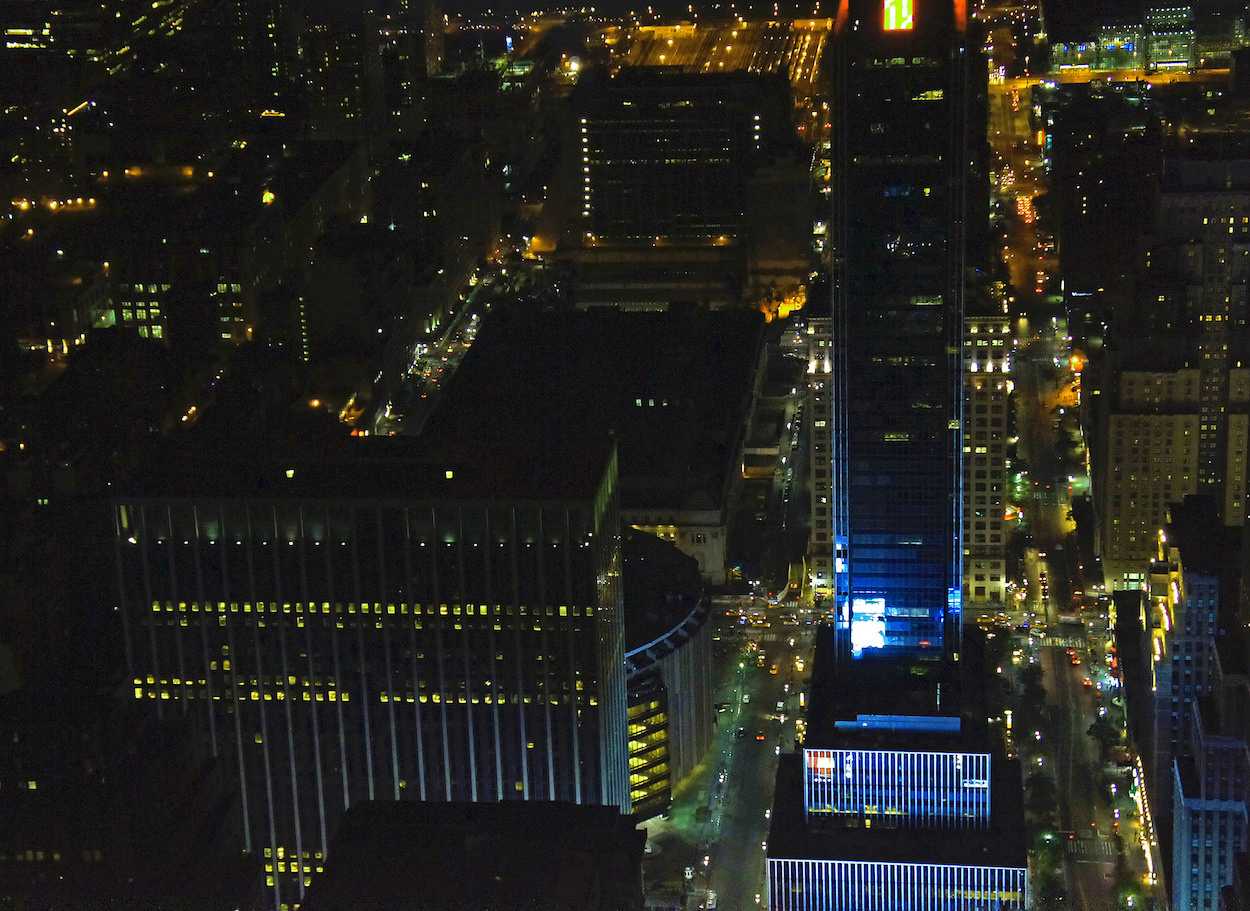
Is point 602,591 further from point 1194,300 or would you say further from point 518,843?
point 1194,300

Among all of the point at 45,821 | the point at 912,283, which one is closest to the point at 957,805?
the point at 912,283

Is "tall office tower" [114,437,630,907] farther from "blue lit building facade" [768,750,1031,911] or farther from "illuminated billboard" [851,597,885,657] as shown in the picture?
"illuminated billboard" [851,597,885,657]

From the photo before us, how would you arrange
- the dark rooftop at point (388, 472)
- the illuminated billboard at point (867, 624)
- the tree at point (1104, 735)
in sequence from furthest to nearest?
the tree at point (1104, 735), the illuminated billboard at point (867, 624), the dark rooftop at point (388, 472)

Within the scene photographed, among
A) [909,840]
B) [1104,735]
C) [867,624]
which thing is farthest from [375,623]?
[1104,735]

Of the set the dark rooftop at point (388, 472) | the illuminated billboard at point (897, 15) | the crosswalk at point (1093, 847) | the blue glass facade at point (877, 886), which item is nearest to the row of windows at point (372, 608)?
the dark rooftop at point (388, 472)

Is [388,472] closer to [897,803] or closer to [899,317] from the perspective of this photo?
[899,317]

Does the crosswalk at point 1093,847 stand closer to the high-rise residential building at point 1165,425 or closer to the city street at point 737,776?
the city street at point 737,776
